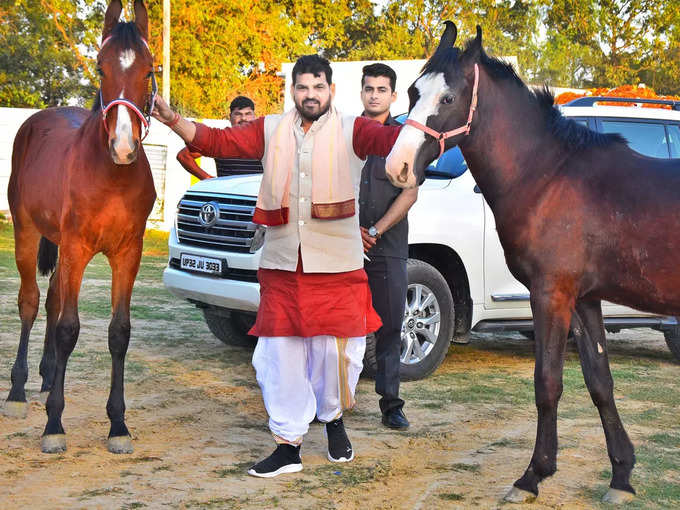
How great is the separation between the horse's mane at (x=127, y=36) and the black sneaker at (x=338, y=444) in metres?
2.33

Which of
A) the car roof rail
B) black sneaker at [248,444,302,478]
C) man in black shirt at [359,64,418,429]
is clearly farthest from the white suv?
black sneaker at [248,444,302,478]

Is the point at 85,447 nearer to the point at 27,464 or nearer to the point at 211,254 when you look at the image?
the point at 27,464

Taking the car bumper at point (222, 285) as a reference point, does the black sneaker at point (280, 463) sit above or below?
below

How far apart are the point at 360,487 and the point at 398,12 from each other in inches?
1622

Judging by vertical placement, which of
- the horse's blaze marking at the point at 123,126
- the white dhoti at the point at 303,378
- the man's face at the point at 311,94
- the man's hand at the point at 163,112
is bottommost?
the white dhoti at the point at 303,378

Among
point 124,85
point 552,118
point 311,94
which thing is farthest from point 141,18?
point 552,118

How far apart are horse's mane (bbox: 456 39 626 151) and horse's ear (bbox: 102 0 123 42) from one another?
2.06 metres

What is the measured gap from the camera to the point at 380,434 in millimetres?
5840

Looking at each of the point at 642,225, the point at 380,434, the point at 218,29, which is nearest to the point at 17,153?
the point at 380,434

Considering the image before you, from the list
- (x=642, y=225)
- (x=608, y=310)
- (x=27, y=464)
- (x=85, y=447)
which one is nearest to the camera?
(x=642, y=225)

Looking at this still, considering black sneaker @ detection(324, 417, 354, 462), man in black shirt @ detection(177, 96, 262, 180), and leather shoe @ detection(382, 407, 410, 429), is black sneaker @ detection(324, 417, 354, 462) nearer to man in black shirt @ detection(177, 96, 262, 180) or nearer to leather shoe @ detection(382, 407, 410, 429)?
leather shoe @ detection(382, 407, 410, 429)

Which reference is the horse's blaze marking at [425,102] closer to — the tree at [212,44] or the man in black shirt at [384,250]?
the man in black shirt at [384,250]

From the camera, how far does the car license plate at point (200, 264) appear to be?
7277 mm

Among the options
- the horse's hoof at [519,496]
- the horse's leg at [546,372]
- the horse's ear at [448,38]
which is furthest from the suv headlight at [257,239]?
the horse's hoof at [519,496]
